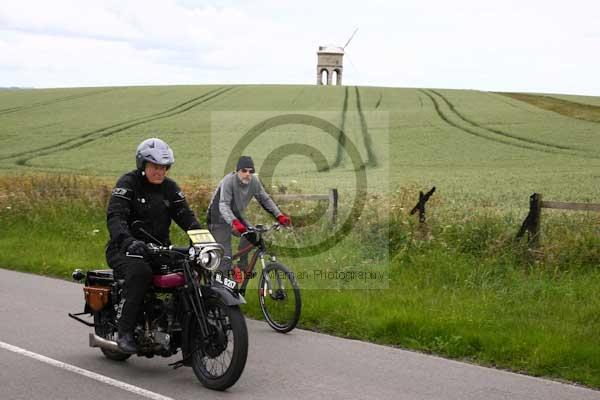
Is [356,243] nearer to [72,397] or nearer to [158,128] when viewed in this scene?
[72,397]

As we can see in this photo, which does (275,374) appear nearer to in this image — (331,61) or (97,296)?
(97,296)

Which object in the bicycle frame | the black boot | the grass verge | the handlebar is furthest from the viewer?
the bicycle frame

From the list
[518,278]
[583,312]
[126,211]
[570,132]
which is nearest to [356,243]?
[518,278]

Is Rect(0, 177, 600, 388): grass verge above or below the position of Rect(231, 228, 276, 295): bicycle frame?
below

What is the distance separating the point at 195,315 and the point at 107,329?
47.9 inches

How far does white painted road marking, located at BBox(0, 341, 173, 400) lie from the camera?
5.79m

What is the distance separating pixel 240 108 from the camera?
46781mm

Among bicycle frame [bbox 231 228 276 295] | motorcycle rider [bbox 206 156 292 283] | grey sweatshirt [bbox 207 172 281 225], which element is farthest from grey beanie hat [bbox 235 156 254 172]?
bicycle frame [bbox 231 228 276 295]

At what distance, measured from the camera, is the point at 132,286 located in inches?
242

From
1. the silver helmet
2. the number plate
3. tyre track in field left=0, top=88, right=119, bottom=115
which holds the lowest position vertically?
the number plate

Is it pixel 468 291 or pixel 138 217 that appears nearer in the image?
pixel 138 217

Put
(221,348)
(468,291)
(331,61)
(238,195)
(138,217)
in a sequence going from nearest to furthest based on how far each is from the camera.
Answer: (221,348), (138,217), (238,195), (468,291), (331,61)

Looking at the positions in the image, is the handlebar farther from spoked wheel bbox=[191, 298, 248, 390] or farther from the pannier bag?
the pannier bag

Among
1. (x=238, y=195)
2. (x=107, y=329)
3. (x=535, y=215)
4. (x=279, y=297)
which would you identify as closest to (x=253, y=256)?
(x=279, y=297)
